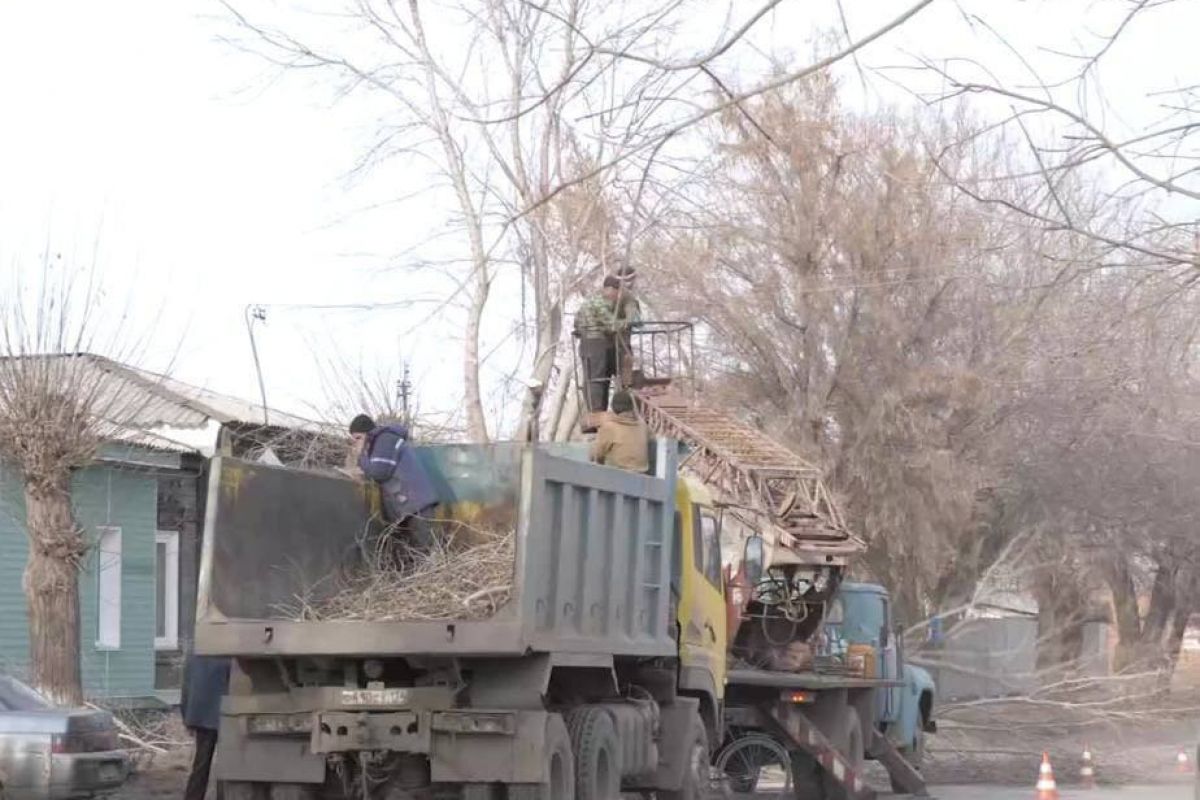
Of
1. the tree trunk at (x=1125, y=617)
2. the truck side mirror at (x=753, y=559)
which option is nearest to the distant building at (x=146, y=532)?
the truck side mirror at (x=753, y=559)

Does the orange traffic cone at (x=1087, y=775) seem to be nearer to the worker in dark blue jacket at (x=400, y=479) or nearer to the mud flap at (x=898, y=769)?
the mud flap at (x=898, y=769)

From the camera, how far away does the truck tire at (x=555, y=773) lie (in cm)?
1159

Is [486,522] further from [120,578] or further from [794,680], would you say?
[120,578]

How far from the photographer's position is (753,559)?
58.5 feet

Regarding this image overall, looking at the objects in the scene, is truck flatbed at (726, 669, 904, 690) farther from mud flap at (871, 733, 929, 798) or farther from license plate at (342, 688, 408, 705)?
license plate at (342, 688, 408, 705)

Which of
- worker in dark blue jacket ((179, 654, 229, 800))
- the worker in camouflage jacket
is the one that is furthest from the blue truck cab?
worker in dark blue jacket ((179, 654, 229, 800))

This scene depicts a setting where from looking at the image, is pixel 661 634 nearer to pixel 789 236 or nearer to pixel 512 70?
pixel 512 70

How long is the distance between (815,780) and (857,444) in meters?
10.5

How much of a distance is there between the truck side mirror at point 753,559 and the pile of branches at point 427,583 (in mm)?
5031

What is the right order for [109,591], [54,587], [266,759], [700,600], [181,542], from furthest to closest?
[181,542] < [109,591] < [54,587] < [700,600] < [266,759]

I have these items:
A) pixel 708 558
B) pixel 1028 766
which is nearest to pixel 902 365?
pixel 1028 766

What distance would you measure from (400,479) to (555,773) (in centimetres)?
248

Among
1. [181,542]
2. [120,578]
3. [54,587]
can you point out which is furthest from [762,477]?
[181,542]

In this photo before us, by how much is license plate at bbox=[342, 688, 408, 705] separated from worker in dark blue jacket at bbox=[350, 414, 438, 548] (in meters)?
1.57
